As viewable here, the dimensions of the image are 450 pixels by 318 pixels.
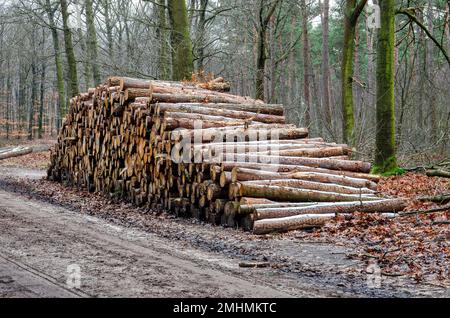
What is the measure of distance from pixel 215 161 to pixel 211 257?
121 inches

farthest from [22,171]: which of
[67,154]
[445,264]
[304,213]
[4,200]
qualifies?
[445,264]

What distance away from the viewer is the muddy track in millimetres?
5641

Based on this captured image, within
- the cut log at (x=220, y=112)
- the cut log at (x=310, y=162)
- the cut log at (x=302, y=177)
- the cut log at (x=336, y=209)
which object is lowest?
the cut log at (x=336, y=209)

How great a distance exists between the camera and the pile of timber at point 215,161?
9789 millimetres

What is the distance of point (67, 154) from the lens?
17078mm

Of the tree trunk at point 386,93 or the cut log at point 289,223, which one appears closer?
the cut log at point 289,223

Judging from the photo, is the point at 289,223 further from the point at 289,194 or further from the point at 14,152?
the point at 14,152

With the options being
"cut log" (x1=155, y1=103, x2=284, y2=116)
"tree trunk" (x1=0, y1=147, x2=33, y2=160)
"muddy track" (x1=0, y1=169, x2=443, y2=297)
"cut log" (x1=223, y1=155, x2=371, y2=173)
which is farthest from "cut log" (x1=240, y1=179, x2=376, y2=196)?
"tree trunk" (x1=0, y1=147, x2=33, y2=160)

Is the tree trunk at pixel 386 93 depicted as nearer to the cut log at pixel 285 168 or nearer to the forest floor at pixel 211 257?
the forest floor at pixel 211 257

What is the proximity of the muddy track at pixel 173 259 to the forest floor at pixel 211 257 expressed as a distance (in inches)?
0.5

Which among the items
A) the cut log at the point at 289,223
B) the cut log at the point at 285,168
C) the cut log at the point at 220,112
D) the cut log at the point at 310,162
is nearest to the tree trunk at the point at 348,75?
the cut log at the point at 220,112

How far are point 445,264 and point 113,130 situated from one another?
9191 mm

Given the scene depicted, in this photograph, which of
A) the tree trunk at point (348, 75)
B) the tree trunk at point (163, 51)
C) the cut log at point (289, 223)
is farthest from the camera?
the tree trunk at point (163, 51)
